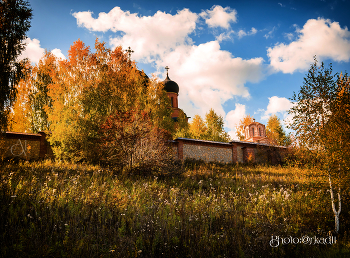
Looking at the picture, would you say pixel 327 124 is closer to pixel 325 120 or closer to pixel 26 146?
pixel 325 120

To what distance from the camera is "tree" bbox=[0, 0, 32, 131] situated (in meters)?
6.48

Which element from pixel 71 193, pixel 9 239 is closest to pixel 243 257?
pixel 9 239

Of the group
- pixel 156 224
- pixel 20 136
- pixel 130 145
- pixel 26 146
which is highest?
pixel 20 136

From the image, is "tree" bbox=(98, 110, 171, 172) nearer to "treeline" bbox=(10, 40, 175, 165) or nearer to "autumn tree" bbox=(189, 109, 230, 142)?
"treeline" bbox=(10, 40, 175, 165)

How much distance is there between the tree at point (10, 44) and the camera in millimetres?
6480

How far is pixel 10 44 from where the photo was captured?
6.59 metres

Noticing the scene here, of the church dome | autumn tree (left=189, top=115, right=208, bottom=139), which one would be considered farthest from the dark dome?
autumn tree (left=189, top=115, right=208, bottom=139)

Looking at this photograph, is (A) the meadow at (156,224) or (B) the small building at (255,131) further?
(B) the small building at (255,131)

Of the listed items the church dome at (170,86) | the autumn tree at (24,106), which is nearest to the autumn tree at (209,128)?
the church dome at (170,86)

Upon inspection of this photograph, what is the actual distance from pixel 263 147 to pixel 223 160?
Result: 3982 millimetres

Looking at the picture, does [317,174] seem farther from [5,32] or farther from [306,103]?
[5,32]

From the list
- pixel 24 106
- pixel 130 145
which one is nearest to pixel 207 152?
pixel 130 145

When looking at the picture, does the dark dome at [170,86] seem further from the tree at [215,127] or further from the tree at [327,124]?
the tree at [327,124]

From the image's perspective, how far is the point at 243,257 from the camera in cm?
409
